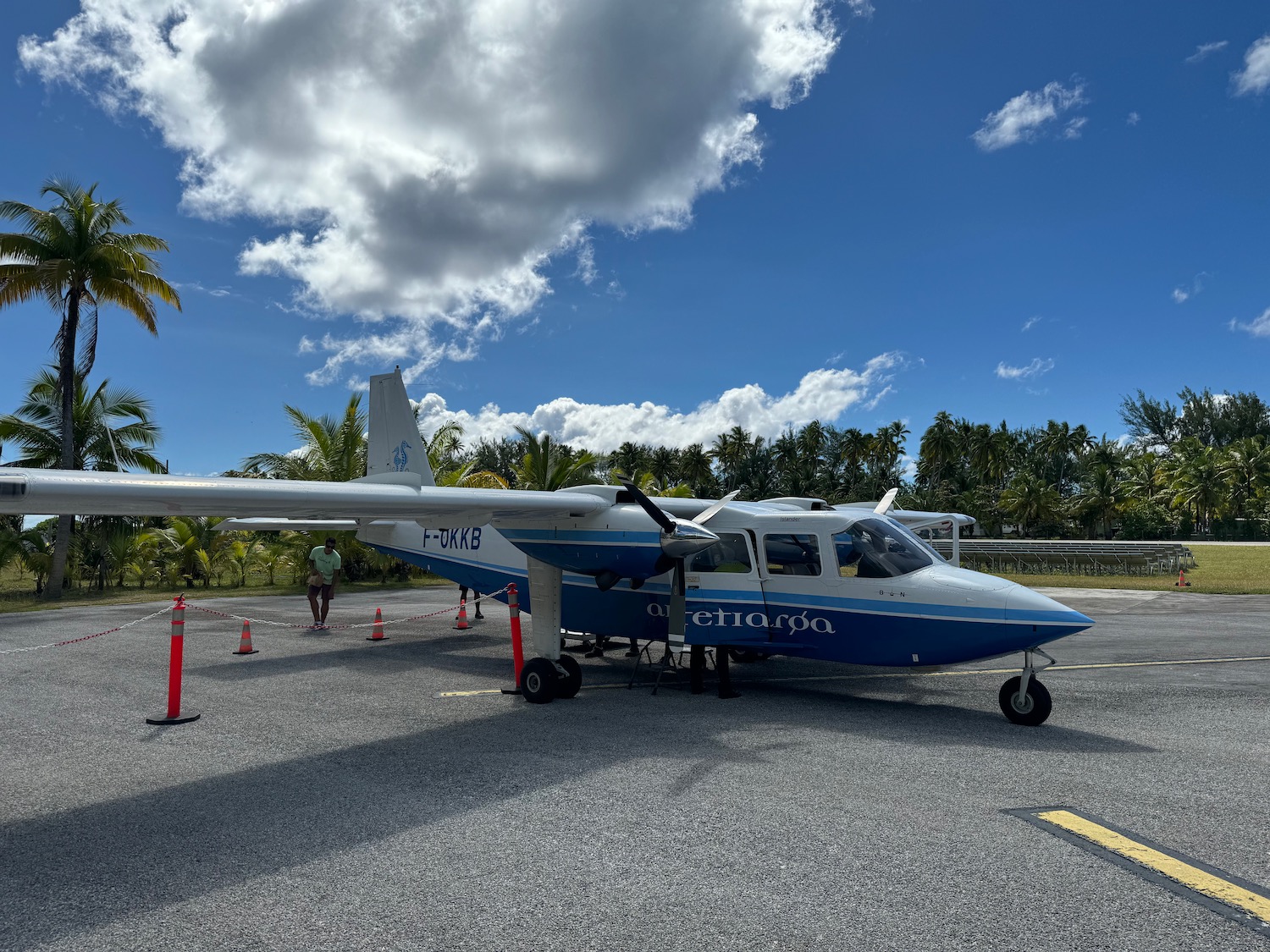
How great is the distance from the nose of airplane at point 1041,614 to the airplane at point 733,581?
2 cm

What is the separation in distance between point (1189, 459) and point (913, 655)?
7925cm

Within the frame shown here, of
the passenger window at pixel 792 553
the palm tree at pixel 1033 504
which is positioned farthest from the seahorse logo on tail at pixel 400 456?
the palm tree at pixel 1033 504

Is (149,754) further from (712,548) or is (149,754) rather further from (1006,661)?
(1006,661)

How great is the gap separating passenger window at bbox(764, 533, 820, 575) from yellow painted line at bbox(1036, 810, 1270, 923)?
3.98 m

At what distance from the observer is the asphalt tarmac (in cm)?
374

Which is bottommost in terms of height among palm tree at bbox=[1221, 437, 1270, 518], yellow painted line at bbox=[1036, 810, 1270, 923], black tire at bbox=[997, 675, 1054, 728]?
yellow painted line at bbox=[1036, 810, 1270, 923]

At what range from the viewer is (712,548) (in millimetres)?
9508

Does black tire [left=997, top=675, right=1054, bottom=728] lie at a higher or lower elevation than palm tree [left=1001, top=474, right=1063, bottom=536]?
lower

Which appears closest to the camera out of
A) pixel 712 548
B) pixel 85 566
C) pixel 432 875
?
pixel 432 875

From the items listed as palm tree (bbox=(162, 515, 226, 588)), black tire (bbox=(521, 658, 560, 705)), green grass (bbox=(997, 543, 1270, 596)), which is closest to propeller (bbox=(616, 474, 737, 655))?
black tire (bbox=(521, 658, 560, 705))

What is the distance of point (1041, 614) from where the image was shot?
7617 millimetres

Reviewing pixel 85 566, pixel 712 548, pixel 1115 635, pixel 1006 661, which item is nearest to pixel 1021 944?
pixel 712 548

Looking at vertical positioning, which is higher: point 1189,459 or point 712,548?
point 1189,459

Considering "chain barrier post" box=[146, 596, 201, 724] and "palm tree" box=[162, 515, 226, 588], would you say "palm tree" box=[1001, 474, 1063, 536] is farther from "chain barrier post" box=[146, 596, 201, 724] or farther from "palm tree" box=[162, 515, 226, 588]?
"chain barrier post" box=[146, 596, 201, 724]
